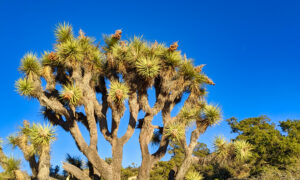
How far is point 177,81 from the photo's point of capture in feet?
29.7

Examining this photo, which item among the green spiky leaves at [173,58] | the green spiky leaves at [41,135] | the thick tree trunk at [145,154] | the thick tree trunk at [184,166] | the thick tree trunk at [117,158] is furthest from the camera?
the green spiky leaves at [173,58]

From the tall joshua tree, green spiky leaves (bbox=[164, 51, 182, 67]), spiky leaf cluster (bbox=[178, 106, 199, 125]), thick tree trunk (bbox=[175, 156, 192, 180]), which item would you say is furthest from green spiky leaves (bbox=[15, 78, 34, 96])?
thick tree trunk (bbox=[175, 156, 192, 180])

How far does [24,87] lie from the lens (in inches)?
321

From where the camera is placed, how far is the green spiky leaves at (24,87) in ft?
26.7

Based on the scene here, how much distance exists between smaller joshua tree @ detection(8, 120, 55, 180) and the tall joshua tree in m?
0.94

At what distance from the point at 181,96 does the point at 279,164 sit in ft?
37.2

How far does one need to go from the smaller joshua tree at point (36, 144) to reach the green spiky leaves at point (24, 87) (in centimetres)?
113

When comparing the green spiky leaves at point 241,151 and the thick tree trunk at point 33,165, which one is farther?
the thick tree trunk at point 33,165

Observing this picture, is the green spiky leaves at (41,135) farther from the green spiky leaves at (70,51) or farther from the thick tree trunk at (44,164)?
the green spiky leaves at (70,51)

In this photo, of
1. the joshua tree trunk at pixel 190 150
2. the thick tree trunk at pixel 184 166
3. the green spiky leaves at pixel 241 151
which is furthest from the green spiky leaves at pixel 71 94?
the green spiky leaves at pixel 241 151

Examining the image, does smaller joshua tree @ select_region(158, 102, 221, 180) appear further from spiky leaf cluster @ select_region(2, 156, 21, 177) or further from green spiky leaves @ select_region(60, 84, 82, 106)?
spiky leaf cluster @ select_region(2, 156, 21, 177)

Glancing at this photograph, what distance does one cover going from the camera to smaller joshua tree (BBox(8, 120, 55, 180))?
724cm

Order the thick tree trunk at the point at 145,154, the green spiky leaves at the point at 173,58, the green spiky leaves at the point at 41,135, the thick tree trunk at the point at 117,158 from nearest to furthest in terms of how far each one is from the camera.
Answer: the green spiky leaves at the point at 41,135 < the thick tree trunk at the point at 117,158 < the thick tree trunk at the point at 145,154 < the green spiky leaves at the point at 173,58

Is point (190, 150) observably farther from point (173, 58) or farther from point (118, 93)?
point (173, 58)
